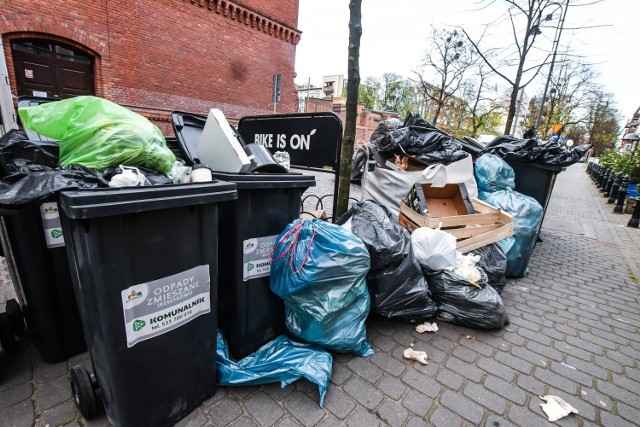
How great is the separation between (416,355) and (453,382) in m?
0.27

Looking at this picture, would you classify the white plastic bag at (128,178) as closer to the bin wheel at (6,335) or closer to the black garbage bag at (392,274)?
the bin wheel at (6,335)

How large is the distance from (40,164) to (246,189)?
1124 mm

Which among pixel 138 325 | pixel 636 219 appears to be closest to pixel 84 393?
pixel 138 325

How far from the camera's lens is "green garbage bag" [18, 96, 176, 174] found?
1.55 metres

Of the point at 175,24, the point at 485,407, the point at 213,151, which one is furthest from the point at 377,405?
the point at 175,24

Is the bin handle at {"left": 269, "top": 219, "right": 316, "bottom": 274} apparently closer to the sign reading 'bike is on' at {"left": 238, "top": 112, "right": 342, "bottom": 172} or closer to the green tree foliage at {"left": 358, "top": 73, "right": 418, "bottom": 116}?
the sign reading 'bike is on' at {"left": 238, "top": 112, "right": 342, "bottom": 172}

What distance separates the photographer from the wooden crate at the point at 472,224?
3029 millimetres

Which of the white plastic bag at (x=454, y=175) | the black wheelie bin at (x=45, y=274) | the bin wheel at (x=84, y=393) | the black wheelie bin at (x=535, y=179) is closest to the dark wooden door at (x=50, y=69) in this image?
the black wheelie bin at (x=45, y=274)

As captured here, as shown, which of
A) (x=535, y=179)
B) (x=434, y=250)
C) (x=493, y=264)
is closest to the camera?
(x=434, y=250)

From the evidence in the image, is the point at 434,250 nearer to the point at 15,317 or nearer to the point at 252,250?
the point at 252,250

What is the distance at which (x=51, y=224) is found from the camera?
172 centimetres

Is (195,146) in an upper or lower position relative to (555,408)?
upper

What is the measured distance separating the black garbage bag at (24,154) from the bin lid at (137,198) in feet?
2.32

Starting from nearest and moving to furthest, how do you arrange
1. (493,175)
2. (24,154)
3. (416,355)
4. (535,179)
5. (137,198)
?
(137,198), (24,154), (416,355), (493,175), (535,179)
